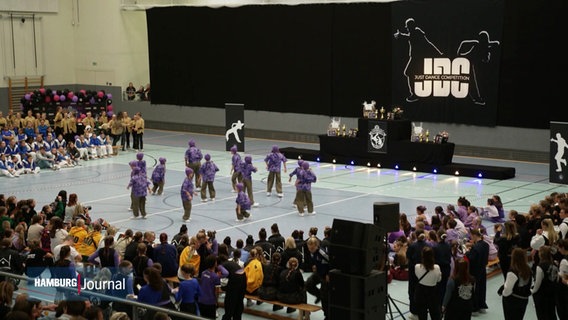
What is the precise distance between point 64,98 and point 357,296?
120ft

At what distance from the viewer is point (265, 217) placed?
22.4 meters

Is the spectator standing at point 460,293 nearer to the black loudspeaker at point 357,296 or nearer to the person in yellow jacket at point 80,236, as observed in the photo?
the black loudspeaker at point 357,296

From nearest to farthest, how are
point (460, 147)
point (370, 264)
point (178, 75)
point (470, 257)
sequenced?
point (370, 264), point (470, 257), point (460, 147), point (178, 75)

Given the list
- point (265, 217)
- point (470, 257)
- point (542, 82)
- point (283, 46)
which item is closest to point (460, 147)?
point (542, 82)

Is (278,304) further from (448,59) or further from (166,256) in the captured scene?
(448,59)

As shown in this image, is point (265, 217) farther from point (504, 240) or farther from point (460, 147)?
point (460, 147)

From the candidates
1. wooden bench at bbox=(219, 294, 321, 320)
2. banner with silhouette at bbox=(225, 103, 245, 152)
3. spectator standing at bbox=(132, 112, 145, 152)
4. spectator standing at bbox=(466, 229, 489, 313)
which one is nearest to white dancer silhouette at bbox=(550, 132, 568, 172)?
spectator standing at bbox=(466, 229, 489, 313)

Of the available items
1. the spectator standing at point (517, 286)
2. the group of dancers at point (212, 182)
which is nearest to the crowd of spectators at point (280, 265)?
the spectator standing at point (517, 286)

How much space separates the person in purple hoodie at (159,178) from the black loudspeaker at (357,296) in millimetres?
16176

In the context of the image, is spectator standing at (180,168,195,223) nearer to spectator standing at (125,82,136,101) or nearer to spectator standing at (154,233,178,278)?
spectator standing at (154,233,178,278)

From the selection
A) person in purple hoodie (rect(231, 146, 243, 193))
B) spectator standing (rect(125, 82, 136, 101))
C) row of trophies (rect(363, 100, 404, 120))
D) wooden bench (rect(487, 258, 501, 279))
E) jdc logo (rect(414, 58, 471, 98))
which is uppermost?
jdc logo (rect(414, 58, 471, 98))

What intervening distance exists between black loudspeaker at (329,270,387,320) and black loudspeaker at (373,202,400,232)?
71.4 inches

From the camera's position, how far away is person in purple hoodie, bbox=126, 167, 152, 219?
22.2 metres

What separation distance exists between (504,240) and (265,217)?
9170 mm
